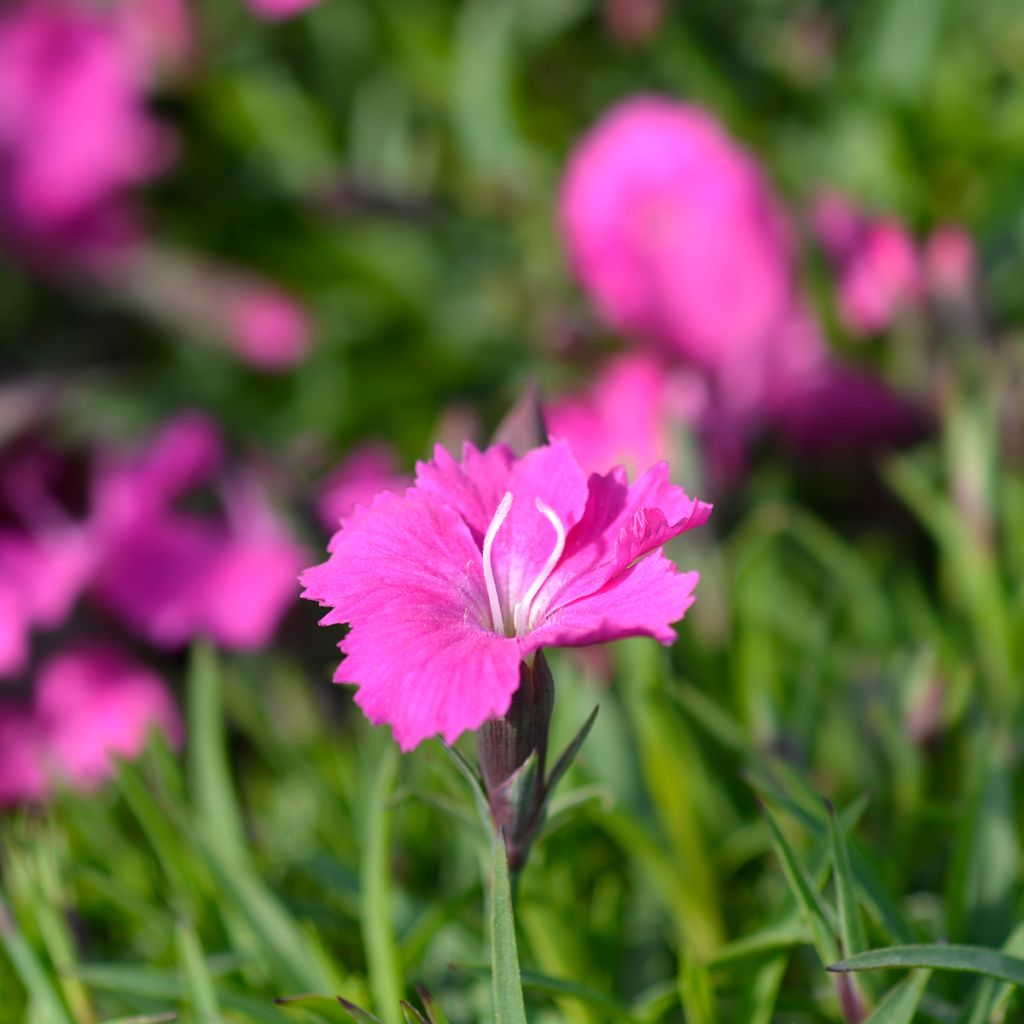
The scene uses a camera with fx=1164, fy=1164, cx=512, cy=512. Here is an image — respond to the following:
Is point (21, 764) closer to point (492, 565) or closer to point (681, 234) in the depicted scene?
point (492, 565)

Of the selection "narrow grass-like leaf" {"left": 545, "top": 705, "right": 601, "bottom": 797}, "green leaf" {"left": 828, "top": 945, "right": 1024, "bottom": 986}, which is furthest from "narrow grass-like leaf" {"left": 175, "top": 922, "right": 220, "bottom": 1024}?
"green leaf" {"left": 828, "top": 945, "right": 1024, "bottom": 986}

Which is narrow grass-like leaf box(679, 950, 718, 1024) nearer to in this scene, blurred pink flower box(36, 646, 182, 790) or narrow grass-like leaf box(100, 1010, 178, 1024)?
narrow grass-like leaf box(100, 1010, 178, 1024)

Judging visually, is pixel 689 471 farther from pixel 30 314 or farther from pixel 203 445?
pixel 30 314

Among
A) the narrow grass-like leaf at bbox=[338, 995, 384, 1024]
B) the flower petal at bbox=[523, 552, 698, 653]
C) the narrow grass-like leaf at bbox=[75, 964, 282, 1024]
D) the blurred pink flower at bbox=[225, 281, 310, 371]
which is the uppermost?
the blurred pink flower at bbox=[225, 281, 310, 371]

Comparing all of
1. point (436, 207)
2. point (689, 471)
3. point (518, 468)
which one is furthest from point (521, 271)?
point (518, 468)

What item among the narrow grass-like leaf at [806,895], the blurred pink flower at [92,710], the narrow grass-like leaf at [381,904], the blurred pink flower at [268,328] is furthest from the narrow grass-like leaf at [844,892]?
the blurred pink flower at [268,328]
